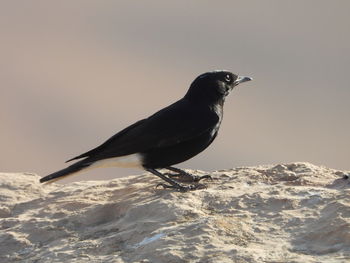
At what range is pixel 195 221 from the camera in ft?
17.7

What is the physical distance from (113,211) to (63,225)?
44cm

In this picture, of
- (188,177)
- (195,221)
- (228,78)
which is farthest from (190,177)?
(195,221)

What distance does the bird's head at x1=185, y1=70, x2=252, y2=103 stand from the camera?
789cm

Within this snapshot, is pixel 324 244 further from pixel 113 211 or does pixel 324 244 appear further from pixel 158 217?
pixel 113 211

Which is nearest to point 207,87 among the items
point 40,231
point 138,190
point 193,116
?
point 193,116

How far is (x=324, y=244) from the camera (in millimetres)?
4918

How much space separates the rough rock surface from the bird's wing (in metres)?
0.34

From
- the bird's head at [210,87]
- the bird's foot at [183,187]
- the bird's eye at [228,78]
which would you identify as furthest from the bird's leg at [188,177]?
the bird's eye at [228,78]

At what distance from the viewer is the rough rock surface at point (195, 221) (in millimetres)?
4914

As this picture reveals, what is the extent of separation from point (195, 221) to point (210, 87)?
280cm

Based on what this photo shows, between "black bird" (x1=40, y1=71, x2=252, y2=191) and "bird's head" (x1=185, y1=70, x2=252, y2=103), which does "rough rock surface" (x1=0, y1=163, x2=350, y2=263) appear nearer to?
"black bird" (x1=40, y1=71, x2=252, y2=191)

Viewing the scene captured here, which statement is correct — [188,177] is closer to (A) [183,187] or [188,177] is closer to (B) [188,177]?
(B) [188,177]

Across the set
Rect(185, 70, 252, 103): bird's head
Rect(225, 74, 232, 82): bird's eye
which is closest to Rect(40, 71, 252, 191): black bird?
Rect(185, 70, 252, 103): bird's head

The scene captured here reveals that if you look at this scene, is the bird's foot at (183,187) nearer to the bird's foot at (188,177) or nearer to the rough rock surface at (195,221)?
the rough rock surface at (195,221)
